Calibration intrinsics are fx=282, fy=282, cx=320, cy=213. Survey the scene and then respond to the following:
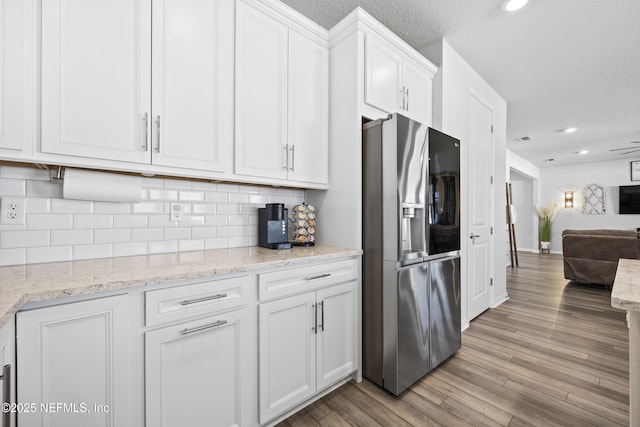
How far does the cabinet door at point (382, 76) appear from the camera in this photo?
78.6 inches

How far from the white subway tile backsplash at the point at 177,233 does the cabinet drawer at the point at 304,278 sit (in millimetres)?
692

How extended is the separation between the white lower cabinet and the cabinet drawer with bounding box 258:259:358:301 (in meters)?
0.04

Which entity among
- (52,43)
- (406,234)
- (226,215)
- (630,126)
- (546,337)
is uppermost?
(630,126)

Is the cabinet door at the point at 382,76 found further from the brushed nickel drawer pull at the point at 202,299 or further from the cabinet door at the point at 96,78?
the brushed nickel drawer pull at the point at 202,299

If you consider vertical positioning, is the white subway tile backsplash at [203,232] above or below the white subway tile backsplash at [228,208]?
below

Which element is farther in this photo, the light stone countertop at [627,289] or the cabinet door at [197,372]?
the cabinet door at [197,372]

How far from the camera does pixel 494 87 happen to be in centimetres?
358

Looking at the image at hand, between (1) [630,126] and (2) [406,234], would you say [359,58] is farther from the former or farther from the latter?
(1) [630,126]

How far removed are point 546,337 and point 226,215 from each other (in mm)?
3052

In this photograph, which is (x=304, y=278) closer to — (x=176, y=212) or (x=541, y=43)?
(x=176, y=212)

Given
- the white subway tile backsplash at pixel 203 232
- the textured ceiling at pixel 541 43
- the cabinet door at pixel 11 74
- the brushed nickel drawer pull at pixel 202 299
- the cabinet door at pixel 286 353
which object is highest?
the textured ceiling at pixel 541 43

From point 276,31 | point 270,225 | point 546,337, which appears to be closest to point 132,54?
point 276,31

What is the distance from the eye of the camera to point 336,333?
5.83ft

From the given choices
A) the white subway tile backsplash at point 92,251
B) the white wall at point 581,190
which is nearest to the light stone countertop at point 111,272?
the white subway tile backsplash at point 92,251
